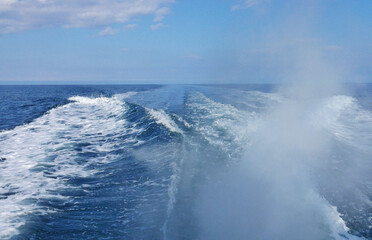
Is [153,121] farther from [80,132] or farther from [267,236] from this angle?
[267,236]

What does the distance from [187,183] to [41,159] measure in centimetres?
541

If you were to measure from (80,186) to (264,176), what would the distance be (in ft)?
15.8

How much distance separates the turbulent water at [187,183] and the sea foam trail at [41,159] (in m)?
0.04

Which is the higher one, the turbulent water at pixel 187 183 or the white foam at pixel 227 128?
the white foam at pixel 227 128

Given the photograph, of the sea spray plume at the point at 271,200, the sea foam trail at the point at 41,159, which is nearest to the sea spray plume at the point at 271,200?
the sea spray plume at the point at 271,200

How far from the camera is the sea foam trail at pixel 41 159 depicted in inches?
230

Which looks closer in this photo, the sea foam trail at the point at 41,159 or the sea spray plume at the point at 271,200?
the sea spray plume at the point at 271,200

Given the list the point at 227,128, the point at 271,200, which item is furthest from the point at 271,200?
the point at 227,128

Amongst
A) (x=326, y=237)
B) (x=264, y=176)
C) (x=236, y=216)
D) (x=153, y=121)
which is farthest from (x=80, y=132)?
(x=326, y=237)

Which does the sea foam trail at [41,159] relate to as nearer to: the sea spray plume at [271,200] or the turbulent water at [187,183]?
the turbulent water at [187,183]

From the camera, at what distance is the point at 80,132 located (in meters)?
13.9

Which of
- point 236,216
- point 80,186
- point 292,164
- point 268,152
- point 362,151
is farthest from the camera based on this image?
point 362,151

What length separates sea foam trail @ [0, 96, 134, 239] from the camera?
19.1ft

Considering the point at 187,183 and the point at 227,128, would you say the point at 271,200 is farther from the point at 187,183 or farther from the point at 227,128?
the point at 227,128
